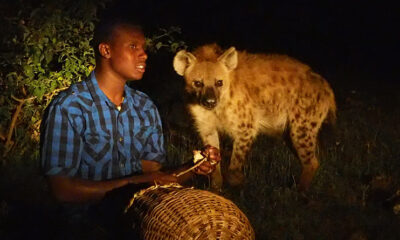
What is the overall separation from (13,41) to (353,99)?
409cm

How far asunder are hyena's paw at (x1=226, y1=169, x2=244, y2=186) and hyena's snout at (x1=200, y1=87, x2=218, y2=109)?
0.50m

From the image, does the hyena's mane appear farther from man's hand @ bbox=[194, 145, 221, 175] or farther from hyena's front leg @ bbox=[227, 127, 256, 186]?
man's hand @ bbox=[194, 145, 221, 175]

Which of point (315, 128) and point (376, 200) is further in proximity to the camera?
point (315, 128)

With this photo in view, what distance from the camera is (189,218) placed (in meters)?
Answer: 1.78

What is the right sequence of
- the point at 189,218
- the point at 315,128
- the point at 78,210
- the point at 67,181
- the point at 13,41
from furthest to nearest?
the point at 315,128 < the point at 13,41 < the point at 78,210 < the point at 67,181 < the point at 189,218

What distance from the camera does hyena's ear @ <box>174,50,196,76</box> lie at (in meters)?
4.02

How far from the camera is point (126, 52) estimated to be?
89.6 inches

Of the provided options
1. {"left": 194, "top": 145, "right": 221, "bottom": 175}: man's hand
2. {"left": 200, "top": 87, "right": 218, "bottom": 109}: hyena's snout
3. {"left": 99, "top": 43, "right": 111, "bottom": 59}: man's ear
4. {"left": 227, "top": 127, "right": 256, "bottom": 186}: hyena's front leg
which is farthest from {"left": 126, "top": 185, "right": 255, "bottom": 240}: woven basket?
{"left": 227, "top": 127, "right": 256, "bottom": 186}: hyena's front leg

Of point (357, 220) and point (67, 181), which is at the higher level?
point (67, 181)

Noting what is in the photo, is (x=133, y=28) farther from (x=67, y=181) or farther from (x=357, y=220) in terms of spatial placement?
(x=357, y=220)

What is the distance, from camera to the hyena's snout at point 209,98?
3.90 meters

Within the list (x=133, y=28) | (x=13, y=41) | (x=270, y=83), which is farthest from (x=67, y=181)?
(x=270, y=83)

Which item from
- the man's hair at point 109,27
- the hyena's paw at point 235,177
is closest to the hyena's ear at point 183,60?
the hyena's paw at point 235,177

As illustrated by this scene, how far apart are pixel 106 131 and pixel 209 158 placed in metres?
0.41
